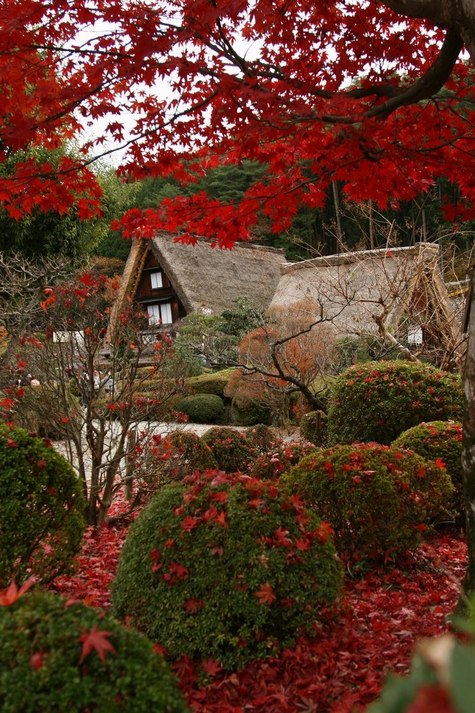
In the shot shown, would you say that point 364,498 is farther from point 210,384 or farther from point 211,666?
point 210,384

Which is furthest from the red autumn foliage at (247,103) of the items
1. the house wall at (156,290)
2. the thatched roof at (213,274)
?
the house wall at (156,290)

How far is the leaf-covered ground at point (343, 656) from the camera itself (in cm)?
283

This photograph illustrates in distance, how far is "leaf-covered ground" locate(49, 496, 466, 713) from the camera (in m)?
2.83

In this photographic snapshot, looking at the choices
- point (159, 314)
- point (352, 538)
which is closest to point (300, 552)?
point (352, 538)

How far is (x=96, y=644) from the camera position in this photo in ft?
4.99

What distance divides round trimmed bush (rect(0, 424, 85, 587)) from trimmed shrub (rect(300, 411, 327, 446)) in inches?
212

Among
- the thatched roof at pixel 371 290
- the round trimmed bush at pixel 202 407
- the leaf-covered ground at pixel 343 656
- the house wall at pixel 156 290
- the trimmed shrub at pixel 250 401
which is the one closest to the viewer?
the leaf-covered ground at pixel 343 656

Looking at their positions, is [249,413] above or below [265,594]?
below

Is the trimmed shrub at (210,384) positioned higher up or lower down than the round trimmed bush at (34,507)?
lower down

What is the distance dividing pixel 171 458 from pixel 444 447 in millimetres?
2728

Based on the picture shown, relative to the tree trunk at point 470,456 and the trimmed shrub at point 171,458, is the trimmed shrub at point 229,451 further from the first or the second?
the tree trunk at point 470,456

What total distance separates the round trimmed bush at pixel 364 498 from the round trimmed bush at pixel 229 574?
39.8 inches

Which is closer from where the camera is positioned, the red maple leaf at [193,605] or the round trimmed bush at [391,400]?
the red maple leaf at [193,605]

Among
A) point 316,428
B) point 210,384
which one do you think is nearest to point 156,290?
point 210,384
